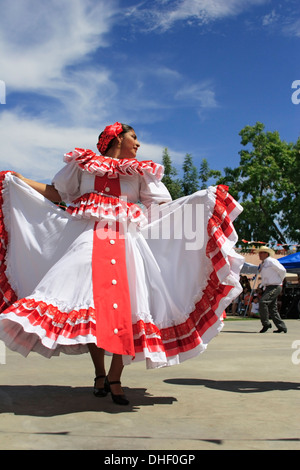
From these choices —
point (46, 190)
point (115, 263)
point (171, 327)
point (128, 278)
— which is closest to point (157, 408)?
point (171, 327)

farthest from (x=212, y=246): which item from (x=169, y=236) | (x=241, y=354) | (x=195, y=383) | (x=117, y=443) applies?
(x=241, y=354)

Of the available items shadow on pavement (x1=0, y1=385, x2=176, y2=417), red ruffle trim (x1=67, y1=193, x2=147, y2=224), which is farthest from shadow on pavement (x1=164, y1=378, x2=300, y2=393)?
red ruffle trim (x1=67, y1=193, x2=147, y2=224)

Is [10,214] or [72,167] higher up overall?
[72,167]

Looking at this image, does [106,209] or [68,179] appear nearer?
[106,209]

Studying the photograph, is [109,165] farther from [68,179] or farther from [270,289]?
[270,289]

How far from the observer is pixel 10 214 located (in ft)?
12.9

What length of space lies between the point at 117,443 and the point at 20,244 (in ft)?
6.18

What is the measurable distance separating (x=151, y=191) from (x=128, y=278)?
701 mm

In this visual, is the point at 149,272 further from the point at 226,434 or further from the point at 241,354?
the point at 241,354

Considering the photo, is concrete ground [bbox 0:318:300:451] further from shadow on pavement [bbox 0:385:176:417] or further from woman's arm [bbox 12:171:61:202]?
woman's arm [bbox 12:171:61:202]

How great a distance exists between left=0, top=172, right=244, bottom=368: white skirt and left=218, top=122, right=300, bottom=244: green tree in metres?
25.7

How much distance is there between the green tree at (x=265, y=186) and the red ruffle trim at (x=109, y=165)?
25.7 metres

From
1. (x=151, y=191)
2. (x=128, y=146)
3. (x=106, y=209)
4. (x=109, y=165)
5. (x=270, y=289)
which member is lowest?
(x=270, y=289)

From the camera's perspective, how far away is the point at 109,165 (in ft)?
12.3
